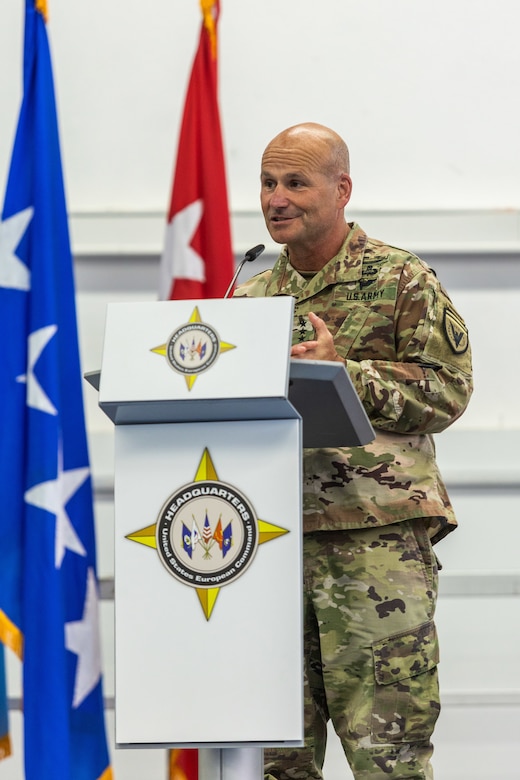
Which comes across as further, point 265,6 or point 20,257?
point 265,6

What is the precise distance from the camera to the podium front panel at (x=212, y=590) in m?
1.41

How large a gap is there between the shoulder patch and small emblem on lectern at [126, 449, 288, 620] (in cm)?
54

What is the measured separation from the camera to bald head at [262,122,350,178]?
6.02 ft

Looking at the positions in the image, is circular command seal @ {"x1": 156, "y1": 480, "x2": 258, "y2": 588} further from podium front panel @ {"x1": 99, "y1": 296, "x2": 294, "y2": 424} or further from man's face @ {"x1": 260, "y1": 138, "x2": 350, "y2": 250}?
man's face @ {"x1": 260, "y1": 138, "x2": 350, "y2": 250}

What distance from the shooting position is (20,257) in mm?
2566

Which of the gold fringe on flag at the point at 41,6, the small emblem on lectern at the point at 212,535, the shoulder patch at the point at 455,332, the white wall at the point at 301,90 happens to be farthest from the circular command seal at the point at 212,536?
the white wall at the point at 301,90

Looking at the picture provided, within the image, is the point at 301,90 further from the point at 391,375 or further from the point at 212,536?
the point at 212,536

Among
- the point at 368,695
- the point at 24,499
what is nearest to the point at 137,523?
the point at 368,695

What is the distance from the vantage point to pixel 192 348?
1413 mm

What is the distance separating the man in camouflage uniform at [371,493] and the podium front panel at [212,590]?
33 cm

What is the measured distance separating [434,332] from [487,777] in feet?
5.59

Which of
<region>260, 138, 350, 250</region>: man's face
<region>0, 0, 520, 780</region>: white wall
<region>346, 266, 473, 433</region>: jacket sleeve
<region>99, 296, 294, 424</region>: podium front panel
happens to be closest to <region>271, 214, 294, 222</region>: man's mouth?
<region>260, 138, 350, 250</region>: man's face

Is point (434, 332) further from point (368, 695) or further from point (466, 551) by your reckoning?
point (466, 551)

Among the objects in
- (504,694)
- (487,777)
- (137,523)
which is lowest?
(487,777)
